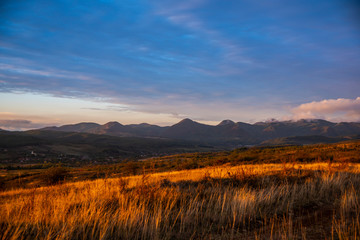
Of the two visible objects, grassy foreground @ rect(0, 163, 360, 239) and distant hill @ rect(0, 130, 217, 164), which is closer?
grassy foreground @ rect(0, 163, 360, 239)

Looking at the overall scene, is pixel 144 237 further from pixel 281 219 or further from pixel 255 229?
pixel 281 219

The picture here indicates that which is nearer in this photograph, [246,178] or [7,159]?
[246,178]

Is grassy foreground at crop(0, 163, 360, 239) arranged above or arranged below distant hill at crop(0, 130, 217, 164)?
above

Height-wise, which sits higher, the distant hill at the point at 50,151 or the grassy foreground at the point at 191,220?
the grassy foreground at the point at 191,220

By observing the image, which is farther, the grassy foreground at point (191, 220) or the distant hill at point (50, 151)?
the distant hill at point (50, 151)

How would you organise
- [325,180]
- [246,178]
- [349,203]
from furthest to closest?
1. [246,178]
2. [325,180]
3. [349,203]

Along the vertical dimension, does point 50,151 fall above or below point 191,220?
below

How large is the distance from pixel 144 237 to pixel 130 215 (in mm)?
733

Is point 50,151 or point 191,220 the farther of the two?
point 50,151

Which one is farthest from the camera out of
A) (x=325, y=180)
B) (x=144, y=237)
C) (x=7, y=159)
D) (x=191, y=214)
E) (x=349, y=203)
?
(x=7, y=159)

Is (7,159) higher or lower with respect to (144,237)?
lower

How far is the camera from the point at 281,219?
440 cm

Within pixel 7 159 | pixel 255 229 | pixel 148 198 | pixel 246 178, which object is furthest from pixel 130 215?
pixel 7 159

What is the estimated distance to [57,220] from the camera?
4.00m
